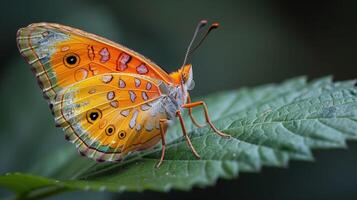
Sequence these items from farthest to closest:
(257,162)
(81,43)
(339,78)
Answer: (339,78), (81,43), (257,162)

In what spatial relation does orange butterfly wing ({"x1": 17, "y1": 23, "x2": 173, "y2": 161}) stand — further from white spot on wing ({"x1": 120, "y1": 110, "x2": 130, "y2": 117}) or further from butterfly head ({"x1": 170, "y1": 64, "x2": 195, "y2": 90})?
butterfly head ({"x1": 170, "y1": 64, "x2": 195, "y2": 90})

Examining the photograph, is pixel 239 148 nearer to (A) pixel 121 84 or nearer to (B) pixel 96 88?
(A) pixel 121 84

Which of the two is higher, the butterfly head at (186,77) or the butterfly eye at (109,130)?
the butterfly head at (186,77)

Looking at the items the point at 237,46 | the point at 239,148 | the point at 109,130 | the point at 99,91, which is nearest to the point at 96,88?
the point at 99,91

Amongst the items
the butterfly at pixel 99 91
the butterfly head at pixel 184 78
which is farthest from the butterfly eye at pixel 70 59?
the butterfly head at pixel 184 78

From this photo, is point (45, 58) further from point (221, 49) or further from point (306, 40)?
point (306, 40)

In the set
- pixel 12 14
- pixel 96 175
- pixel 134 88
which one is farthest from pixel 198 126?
pixel 12 14

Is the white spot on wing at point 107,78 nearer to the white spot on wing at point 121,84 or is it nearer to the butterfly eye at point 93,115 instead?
the white spot on wing at point 121,84
